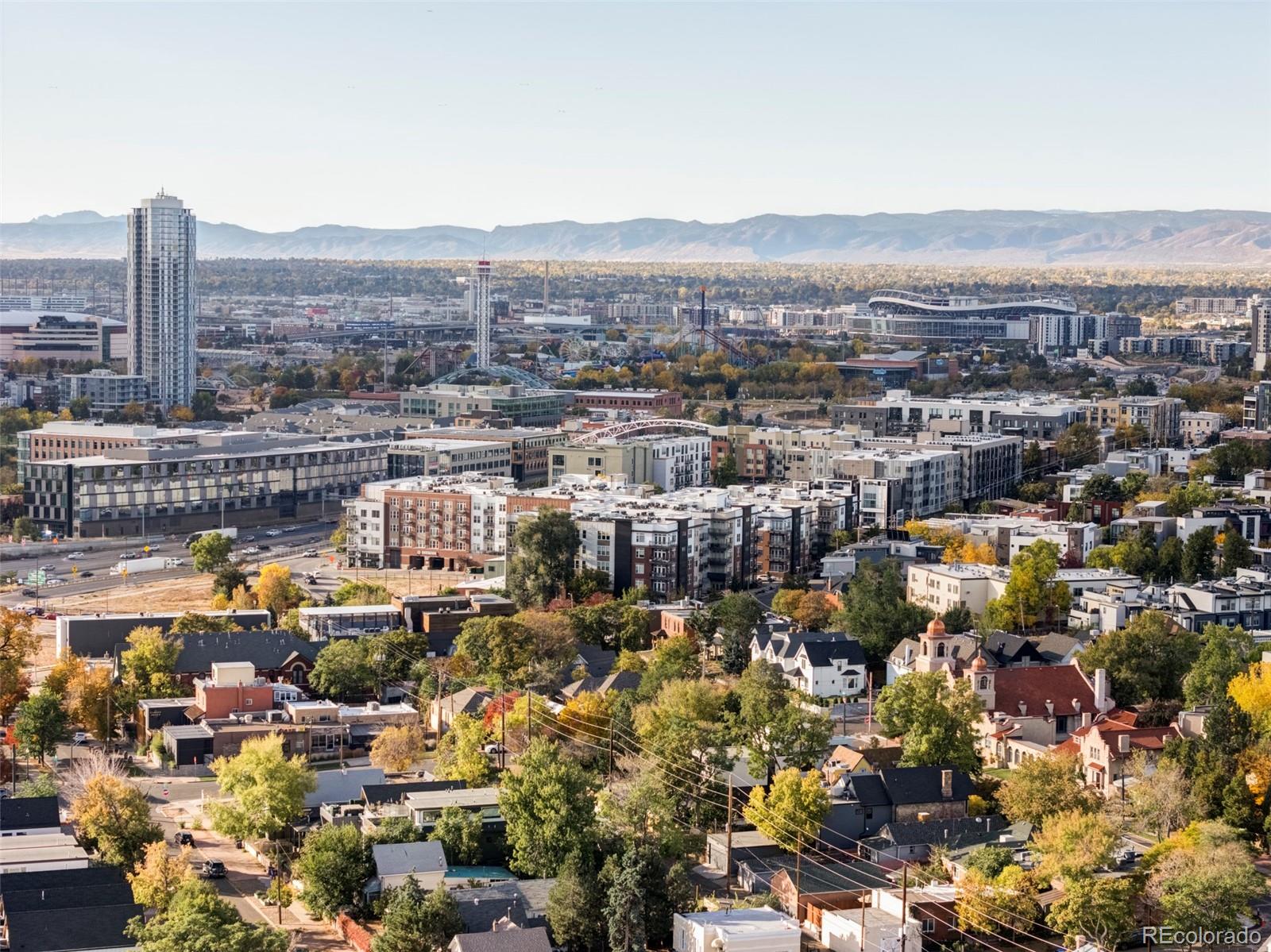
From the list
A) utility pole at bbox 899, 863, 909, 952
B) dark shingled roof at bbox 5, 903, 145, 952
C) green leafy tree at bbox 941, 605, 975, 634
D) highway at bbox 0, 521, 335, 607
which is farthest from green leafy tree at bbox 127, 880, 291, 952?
highway at bbox 0, 521, 335, 607

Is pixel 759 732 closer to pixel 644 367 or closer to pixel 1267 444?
pixel 1267 444

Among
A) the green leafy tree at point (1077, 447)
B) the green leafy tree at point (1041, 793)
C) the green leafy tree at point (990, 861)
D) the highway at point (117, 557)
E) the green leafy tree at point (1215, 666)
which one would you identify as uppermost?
the green leafy tree at point (1077, 447)

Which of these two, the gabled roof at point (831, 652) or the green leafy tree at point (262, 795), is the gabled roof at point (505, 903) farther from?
the gabled roof at point (831, 652)

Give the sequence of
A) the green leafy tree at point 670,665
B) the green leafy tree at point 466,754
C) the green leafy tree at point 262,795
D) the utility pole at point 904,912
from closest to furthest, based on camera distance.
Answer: the utility pole at point 904,912 → the green leafy tree at point 262,795 → the green leafy tree at point 466,754 → the green leafy tree at point 670,665

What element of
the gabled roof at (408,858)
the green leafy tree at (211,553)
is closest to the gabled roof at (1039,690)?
the gabled roof at (408,858)

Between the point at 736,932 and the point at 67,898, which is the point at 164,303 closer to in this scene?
the point at 67,898
